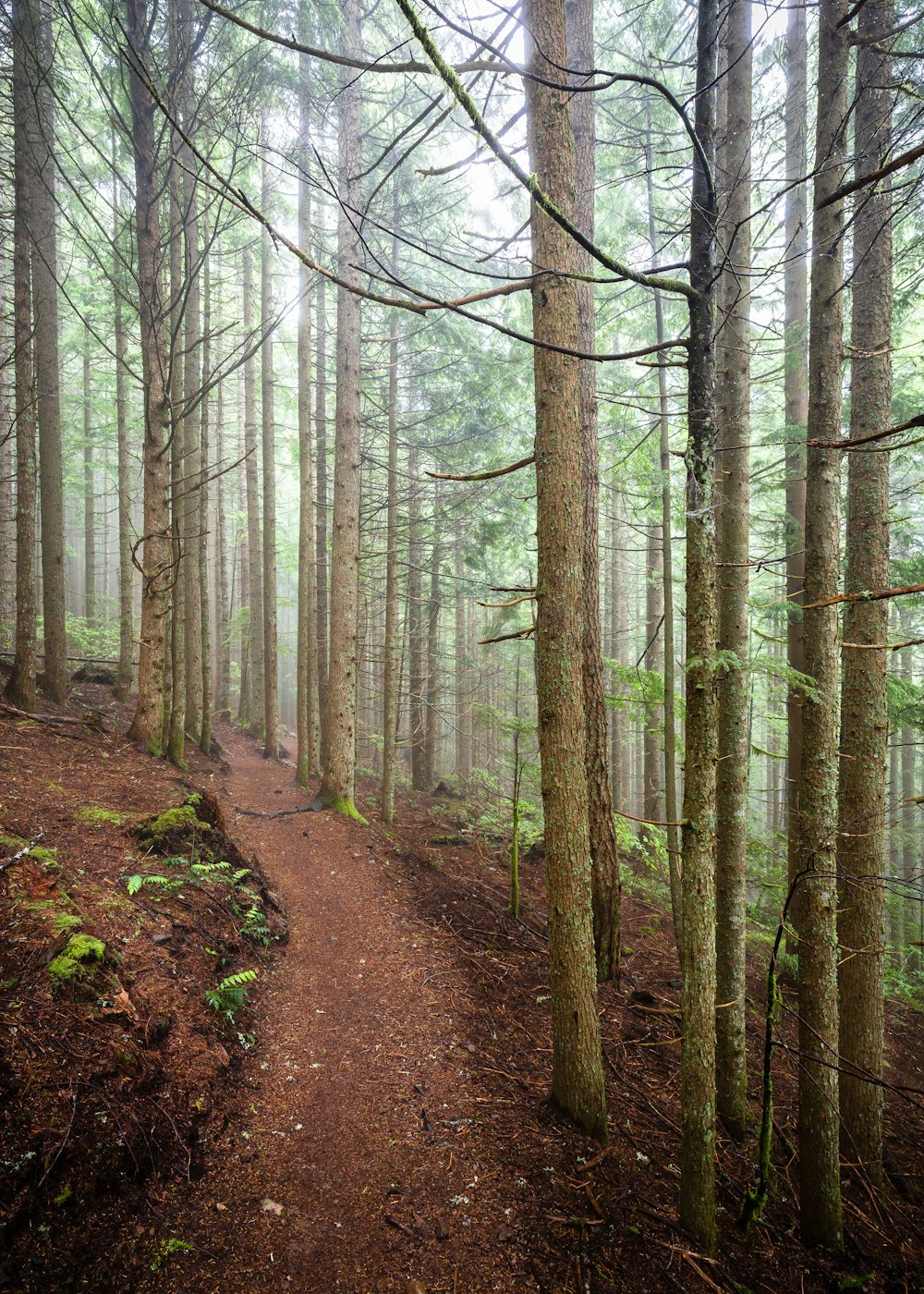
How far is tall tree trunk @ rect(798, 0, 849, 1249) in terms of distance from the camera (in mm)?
3785

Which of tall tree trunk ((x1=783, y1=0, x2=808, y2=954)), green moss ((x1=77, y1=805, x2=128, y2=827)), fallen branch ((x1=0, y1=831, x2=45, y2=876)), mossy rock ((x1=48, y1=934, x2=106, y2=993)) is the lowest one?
mossy rock ((x1=48, y1=934, x2=106, y2=993))

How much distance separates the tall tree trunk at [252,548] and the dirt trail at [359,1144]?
13.8m

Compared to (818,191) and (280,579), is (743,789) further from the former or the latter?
(280,579)

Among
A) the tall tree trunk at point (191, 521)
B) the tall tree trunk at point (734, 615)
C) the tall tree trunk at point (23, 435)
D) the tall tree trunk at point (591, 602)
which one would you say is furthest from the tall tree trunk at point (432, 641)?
the tall tree trunk at point (734, 615)

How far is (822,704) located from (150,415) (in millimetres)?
8205

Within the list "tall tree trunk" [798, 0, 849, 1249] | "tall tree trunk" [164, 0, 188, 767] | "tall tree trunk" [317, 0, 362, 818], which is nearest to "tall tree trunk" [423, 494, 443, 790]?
"tall tree trunk" [317, 0, 362, 818]

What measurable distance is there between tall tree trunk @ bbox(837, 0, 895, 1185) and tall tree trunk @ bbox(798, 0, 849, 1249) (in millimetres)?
942

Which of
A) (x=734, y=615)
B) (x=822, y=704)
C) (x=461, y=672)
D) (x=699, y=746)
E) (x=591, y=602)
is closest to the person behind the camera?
(x=699, y=746)

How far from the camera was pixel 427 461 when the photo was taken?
15242mm

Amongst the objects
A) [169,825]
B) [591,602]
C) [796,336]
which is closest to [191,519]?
[169,825]

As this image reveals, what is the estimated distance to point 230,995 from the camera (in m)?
4.44

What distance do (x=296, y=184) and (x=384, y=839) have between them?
49.8 feet

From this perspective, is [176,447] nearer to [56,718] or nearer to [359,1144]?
[56,718]

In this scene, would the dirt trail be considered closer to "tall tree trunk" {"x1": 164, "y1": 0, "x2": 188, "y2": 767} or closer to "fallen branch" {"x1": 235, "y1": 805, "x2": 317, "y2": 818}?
"fallen branch" {"x1": 235, "y1": 805, "x2": 317, "y2": 818}
